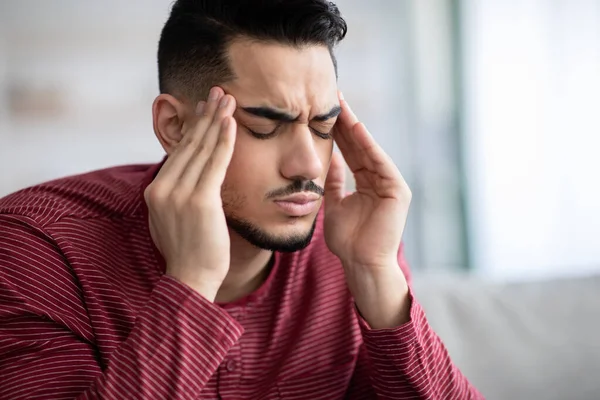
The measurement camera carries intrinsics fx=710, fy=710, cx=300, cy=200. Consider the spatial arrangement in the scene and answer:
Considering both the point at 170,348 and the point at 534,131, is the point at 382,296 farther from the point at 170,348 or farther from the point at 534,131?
the point at 534,131

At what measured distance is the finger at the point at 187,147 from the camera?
51.6 inches

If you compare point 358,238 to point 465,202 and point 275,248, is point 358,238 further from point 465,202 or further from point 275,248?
point 465,202

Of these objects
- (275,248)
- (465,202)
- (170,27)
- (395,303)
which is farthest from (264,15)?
(465,202)

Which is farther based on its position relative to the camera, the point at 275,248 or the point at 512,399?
the point at 512,399

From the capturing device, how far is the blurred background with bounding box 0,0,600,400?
3.24 metres

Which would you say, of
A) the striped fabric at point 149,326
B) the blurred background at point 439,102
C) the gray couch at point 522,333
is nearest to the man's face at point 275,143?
the striped fabric at point 149,326

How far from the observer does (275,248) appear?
144cm

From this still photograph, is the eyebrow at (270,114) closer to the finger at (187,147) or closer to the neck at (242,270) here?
the finger at (187,147)

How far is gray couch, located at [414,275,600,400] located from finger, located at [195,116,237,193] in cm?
87

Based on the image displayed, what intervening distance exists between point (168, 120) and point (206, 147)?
249 millimetres

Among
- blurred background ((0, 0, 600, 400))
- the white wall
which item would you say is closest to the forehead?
blurred background ((0, 0, 600, 400))

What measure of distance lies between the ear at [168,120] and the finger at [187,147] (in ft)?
0.44

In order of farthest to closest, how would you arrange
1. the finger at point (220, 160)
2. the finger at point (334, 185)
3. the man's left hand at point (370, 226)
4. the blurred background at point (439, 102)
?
1. the blurred background at point (439, 102)
2. the finger at point (334, 185)
3. the man's left hand at point (370, 226)
4. the finger at point (220, 160)

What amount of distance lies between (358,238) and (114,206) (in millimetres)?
543
